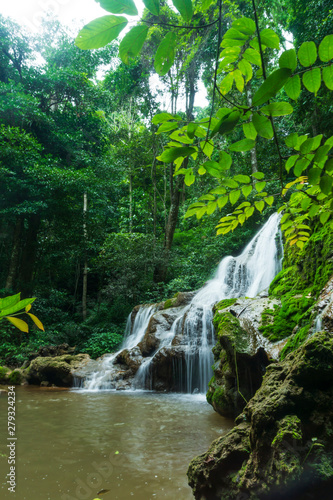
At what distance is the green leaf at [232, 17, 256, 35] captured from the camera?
832 millimetres

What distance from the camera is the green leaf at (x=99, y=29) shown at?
65cm

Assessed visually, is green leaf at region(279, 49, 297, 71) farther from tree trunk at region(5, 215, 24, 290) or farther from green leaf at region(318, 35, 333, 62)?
tree trunk at region(5, 215, 24, 290)

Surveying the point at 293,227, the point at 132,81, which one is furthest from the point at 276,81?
the point at 132,81

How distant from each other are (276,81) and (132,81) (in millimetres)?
18712

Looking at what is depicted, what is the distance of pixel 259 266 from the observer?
997 centimetres

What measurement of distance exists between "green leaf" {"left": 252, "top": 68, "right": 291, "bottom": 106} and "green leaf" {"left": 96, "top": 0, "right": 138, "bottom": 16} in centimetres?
32

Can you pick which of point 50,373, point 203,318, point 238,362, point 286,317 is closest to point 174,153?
point 238,362

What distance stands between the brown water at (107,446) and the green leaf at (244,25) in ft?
8.93

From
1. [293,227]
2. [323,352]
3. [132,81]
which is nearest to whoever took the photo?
[293,227]

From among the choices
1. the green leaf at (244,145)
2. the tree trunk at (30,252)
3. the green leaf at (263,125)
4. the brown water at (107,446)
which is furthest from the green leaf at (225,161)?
the tree trunk at (30,252)

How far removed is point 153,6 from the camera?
2.23 ft

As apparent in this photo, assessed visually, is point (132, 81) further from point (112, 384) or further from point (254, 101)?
point (254, 101)

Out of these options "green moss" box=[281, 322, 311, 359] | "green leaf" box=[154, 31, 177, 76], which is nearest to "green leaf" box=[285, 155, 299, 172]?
"green leaf" box=[154, 31, 177, 76]

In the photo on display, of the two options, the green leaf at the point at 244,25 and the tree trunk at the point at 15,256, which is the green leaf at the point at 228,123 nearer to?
the green leaf at the point at 244,25
